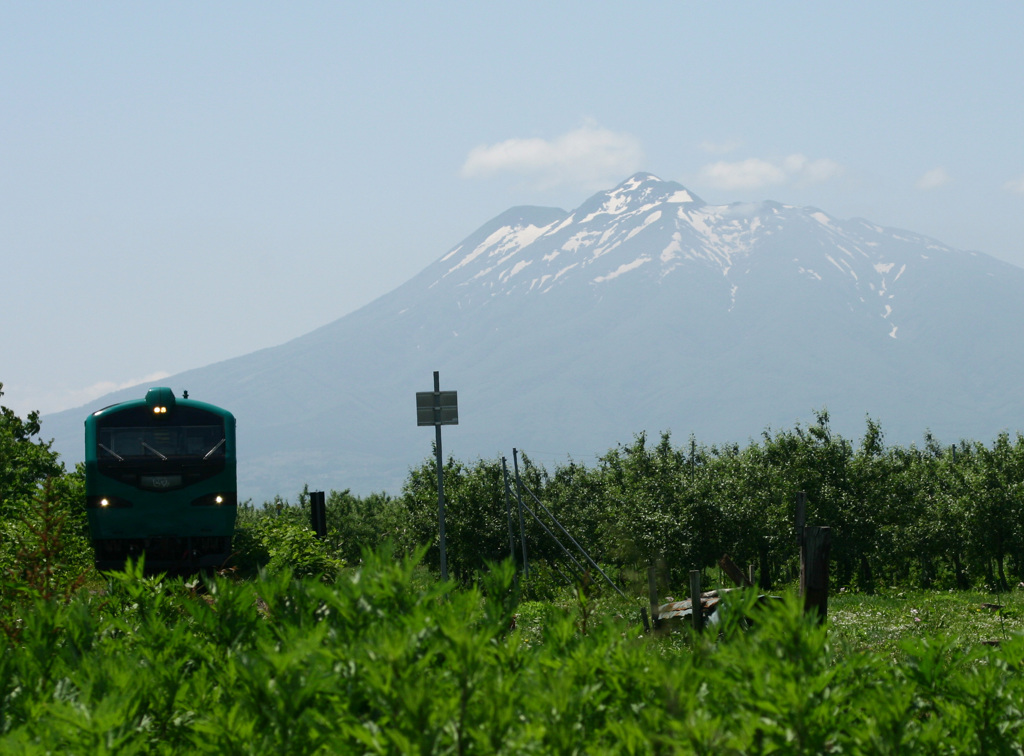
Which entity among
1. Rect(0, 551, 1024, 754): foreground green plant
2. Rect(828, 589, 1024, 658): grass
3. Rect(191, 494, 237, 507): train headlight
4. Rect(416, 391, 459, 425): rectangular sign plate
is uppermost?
Rect(416, 391, 459, 425): rectangular sign plate

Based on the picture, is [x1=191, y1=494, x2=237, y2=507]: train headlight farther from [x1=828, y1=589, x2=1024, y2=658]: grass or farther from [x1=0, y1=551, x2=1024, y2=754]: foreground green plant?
[x1=0, y1=551, x2=1024, y2=754]: foreground green plant

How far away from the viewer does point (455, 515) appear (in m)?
46.9

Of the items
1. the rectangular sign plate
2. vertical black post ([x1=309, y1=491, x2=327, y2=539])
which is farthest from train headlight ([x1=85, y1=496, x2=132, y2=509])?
the rectangular sign plate

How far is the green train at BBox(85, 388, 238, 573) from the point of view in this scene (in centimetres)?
2000

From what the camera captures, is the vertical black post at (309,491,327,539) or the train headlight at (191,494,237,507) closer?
the train headlight at (191,494,237,507)

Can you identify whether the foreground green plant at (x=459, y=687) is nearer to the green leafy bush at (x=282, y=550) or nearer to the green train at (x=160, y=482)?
the green leafy bush at (x=282, y=550)

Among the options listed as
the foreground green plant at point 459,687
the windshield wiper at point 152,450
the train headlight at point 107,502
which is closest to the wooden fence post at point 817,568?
the foreground green plant at point 459,687

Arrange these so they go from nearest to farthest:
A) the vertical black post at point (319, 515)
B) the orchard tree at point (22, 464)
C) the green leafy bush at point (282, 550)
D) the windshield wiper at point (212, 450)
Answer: the windshield wiper at point (212, 450) < the green leafy bush at point (282, 550) < the vertical black post at point (319, 515) < the orchard tree at point (22, 464)

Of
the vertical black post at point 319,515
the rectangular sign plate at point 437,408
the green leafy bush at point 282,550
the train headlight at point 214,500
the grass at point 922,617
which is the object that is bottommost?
the grass at point 922,617

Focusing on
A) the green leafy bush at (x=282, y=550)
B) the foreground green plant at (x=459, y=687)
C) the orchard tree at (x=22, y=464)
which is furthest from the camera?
the orchard tree at (x=22, y=464)

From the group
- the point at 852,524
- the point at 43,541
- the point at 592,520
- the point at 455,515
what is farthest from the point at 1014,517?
the point at 43,541

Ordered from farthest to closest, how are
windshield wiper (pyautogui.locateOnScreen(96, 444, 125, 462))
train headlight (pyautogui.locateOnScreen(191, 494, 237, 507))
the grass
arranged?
train headlight (pyautogui.locateOnScreen(191, 494, 237, 507)) < windshield wiper (pyautogui.locateOnScreen(96, 444, 125, 462)) < the grass

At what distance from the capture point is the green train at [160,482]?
20000 mm

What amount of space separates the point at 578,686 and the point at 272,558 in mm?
20295
